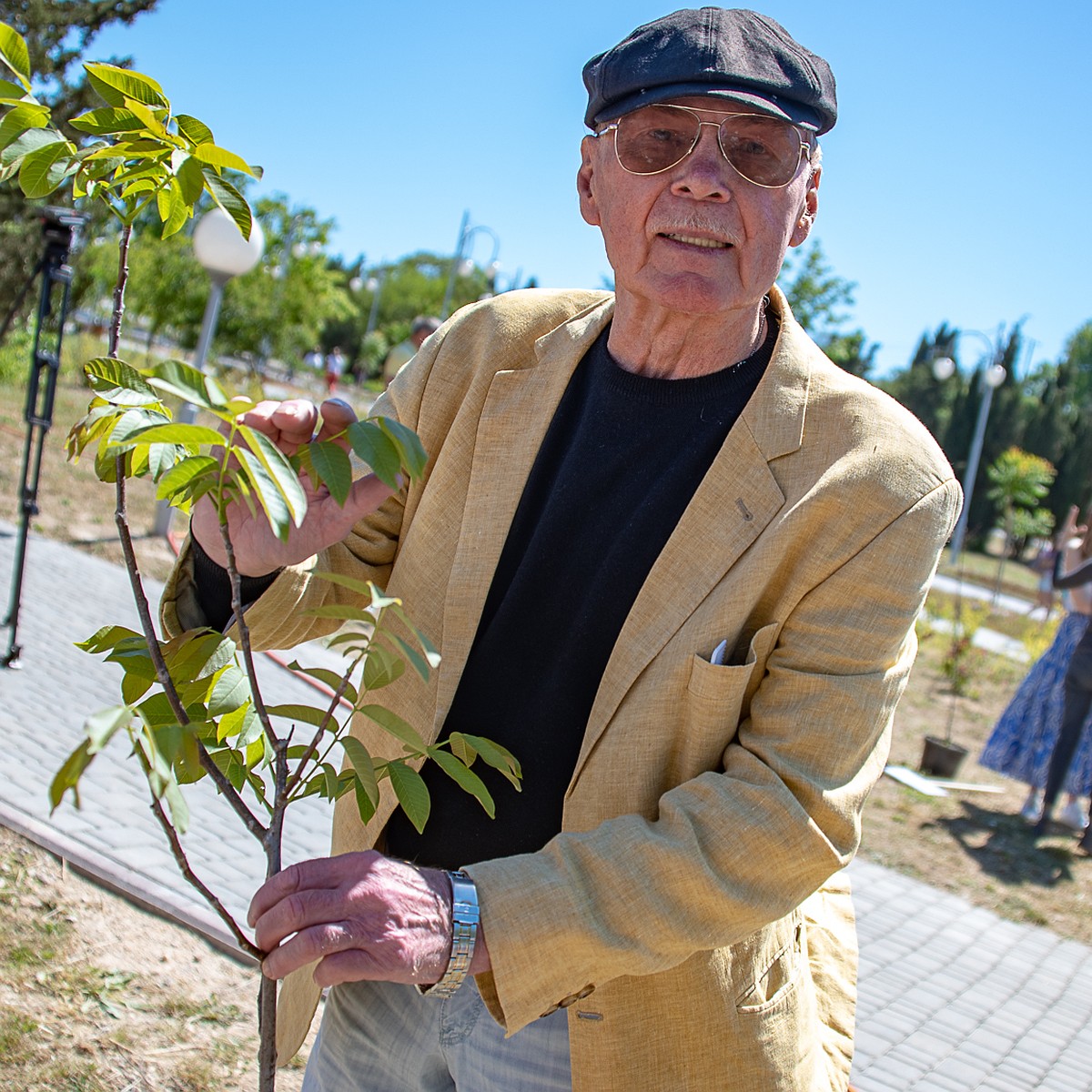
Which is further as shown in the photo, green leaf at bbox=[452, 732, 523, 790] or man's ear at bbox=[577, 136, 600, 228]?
man's ear at bbox=[577, 136, 600, 228]

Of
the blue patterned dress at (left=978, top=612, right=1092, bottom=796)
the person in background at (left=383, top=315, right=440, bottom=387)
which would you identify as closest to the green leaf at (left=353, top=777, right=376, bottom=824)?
the blue patterned dress at (left=978, top=612, right=1092, bottom=796)

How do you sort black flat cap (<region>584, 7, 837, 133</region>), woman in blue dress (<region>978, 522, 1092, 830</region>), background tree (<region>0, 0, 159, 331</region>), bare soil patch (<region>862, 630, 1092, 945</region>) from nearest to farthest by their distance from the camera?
black flat cap (<region>584, 7, 837, 133</region>) < bare soil patch (<region>862, 630, 1092, 945</region>) < woman in blue dress (<region>978, 522, 1092, 830</region>) < background tree (<region>0, 0, 159, 331</region>)

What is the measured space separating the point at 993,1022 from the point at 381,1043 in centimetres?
408

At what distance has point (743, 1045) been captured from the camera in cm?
183

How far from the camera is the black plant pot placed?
9578 mm

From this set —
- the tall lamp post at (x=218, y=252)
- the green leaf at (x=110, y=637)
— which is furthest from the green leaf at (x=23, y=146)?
the tall lamp post at (x=218, y=252)

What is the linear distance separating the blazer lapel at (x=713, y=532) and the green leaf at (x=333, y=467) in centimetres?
62

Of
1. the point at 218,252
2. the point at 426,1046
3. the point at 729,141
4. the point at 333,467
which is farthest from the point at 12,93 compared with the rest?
the point at 218,252

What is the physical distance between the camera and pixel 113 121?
4.66 feet

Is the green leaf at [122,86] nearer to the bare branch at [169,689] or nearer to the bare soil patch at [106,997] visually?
the bare branch at [169,689]

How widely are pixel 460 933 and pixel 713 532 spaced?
760 mm

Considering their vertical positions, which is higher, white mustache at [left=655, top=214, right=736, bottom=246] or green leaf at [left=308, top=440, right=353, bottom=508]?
white mustache at [left=655, top=214, right=736, bottom=246]

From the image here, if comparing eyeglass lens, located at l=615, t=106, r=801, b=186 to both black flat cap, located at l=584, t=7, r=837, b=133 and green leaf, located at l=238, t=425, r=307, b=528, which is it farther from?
green leaf, located at l=238, t=425, r=307, b=528

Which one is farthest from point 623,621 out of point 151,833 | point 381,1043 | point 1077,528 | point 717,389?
point 1077,528
